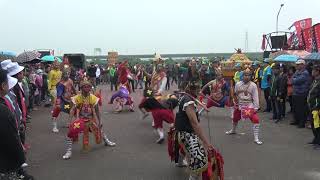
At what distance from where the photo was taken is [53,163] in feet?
27.4

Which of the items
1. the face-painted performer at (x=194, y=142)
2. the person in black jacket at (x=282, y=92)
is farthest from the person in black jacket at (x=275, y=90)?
the face-painted performer at (x=194, y=142)

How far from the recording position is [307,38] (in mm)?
18875

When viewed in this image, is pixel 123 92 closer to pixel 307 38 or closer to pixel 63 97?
pixel 63 97

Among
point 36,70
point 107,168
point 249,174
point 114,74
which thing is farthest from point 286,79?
point 114,74

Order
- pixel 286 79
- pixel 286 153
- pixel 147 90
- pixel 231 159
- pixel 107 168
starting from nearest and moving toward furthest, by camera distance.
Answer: pixel 107 168, pixel 231 159, pixel 286 153, pixel 147 90, pixel 286 79

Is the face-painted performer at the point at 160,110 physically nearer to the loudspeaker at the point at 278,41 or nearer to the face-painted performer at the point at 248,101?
the face-painted performer at the point at 248,101

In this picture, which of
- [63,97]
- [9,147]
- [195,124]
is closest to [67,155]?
[63,97]

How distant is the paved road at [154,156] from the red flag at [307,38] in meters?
7.15

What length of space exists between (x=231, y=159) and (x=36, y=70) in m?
12.2

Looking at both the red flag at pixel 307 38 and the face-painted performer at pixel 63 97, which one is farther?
the red flag at pixel 307 38

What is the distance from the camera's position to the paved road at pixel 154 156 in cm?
750

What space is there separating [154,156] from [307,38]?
12.3 meters

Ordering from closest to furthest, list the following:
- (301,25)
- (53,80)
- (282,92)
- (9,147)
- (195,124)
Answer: (9,147) → (195,124) → (282,92) → (53,80) → (301,25)

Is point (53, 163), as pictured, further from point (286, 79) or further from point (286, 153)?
point (286, 79)
